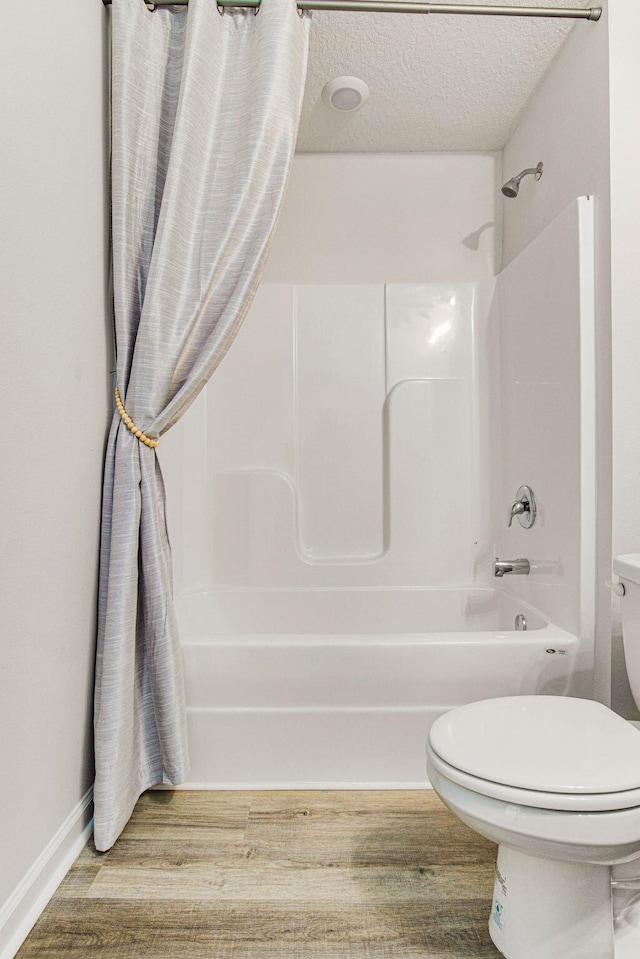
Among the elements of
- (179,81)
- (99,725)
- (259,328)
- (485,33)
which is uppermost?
(485,33)

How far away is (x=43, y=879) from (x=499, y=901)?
0.95 m

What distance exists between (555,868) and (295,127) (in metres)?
1.85

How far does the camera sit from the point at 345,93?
233cm

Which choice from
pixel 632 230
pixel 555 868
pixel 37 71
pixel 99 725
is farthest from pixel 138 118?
pixel 555 868

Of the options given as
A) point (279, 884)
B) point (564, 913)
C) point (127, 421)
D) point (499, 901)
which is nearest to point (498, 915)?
point (499, 901)

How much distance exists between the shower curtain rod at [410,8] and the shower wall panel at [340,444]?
3.39 feet

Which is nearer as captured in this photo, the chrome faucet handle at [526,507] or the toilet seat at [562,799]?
the toilet seat at [562,799]

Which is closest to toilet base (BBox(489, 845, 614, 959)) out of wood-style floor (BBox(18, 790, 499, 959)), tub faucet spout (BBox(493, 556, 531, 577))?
wood-style floor (BBox(18, 790, 499, 959))

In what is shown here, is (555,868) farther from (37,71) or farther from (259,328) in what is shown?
(259,328)

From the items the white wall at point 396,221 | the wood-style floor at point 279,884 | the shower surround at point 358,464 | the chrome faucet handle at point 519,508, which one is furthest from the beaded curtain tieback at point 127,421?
the white wall at point 396,221

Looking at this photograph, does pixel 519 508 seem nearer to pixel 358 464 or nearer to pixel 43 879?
pixel 358 464

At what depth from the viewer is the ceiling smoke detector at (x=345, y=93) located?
2.29 m

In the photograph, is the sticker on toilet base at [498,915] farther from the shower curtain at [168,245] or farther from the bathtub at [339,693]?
the shower curtain at [168,245]

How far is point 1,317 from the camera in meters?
1.22
